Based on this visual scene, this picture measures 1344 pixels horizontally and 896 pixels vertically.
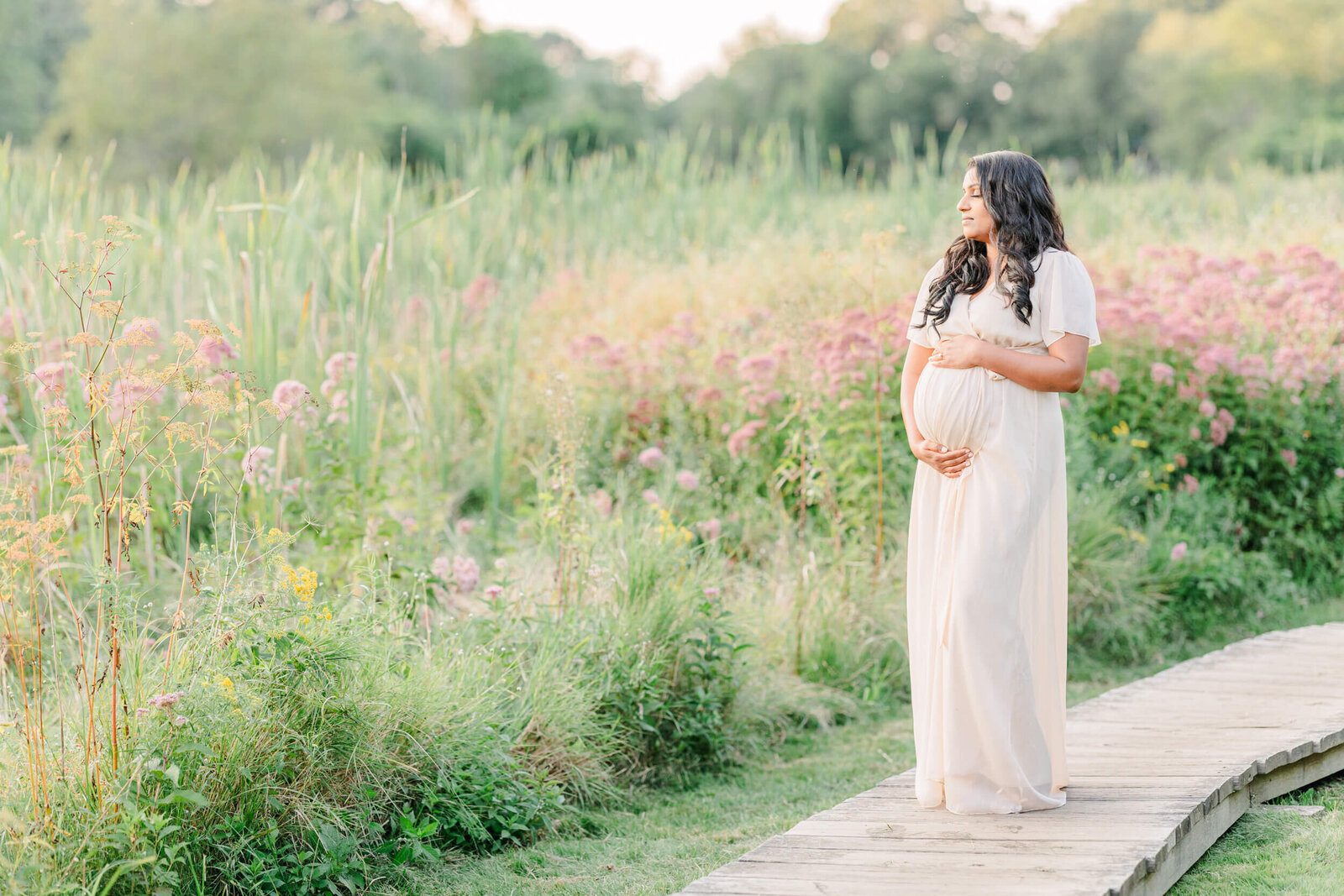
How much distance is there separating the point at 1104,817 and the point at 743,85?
1768 inches

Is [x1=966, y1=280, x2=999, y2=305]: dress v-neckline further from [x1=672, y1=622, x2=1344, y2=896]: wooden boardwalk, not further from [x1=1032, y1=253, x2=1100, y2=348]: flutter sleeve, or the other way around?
[x1=672, y1=622, x2=1344, y2=896]: wooden boardwalk

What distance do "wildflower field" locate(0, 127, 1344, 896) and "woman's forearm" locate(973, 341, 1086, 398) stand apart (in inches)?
70.9

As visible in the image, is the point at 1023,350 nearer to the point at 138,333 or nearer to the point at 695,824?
the point at 695,824

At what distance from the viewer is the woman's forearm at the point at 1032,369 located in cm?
320

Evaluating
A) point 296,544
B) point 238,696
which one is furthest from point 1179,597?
point 238,696

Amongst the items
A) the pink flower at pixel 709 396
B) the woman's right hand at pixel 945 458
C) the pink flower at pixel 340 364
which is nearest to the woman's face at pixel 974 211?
the woman's right hand at pixel 945 458

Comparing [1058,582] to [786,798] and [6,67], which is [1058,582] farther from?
[6,67]

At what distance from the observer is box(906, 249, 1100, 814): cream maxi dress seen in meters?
3.19

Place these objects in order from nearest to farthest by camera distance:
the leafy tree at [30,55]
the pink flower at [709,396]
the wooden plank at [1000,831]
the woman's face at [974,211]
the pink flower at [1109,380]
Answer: the wooden plank at [1000,831] < the woman's face at [974,211] < the pink flower at [1109,380] < the pink flower at [709,396] < the leafy tree at [30,55]

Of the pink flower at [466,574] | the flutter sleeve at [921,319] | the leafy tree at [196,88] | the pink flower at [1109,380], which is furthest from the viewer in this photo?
the leafy tree at [196,88]

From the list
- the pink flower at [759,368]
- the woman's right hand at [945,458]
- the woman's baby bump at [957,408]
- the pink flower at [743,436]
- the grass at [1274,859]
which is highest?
the woman's baby bump at [957,408]

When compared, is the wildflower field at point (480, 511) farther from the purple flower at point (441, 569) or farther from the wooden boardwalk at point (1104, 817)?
the wooden boardwalk at point (1104, 817)

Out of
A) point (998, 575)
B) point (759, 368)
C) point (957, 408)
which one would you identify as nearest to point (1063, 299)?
point (957, 408)

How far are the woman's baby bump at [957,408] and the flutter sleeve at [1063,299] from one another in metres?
0.21
